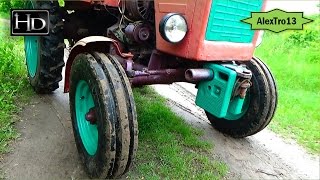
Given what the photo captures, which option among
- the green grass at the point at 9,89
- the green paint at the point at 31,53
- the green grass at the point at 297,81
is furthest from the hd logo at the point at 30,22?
the green grass at the point at 297,81

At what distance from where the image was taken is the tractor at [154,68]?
261 centimetres

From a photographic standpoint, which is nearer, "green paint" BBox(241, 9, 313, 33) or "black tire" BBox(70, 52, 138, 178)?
"black tire" BBox(70, 52, 138, 178)

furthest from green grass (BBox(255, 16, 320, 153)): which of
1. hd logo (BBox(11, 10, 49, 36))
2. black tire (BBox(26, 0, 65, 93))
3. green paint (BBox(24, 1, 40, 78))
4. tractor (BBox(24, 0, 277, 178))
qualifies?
green paint (BBox(24, 1, 40, 78))

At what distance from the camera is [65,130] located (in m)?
3.65

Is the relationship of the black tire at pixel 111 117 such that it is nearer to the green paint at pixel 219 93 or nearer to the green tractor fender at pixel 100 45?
the green tractor fender at pixel 100 45

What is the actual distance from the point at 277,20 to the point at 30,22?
254cm

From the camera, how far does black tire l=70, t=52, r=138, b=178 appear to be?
100 inches

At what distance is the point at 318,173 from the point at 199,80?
1.55m

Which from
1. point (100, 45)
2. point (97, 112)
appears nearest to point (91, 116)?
point (97, 112)

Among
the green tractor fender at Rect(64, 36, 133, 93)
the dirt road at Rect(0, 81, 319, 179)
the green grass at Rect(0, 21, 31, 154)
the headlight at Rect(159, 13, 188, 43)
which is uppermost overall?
the headlight at Rect(159, 13, 188, 43)

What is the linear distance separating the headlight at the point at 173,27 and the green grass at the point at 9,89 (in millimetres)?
1734

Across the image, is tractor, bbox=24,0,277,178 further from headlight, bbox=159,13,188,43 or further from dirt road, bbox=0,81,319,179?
dirt road, bbox=0,81,319,179

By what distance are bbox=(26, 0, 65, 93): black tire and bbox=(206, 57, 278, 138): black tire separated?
6.56 feet

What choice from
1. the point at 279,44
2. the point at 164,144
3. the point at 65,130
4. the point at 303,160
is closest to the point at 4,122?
the point at 65,130
